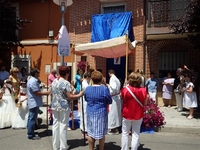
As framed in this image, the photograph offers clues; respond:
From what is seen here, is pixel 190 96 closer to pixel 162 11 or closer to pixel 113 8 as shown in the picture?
pixel 162 11

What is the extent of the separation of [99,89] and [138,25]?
6.96m

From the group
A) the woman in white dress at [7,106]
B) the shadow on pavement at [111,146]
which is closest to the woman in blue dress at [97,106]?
the shadow on pavement at [111,146]

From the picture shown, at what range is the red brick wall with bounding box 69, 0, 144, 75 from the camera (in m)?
10.5

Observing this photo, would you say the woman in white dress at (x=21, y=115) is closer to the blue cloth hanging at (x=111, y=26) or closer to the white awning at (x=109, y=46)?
the white awning at (x=109, y=46)

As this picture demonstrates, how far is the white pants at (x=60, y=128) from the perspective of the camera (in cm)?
480

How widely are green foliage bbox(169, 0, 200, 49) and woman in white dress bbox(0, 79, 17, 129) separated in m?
5.70

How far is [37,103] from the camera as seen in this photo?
5688mm

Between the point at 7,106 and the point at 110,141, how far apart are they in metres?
3.38

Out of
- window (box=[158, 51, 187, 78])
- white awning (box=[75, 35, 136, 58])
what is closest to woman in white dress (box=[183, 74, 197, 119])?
white awning (box=[75, 35, 136, 58])

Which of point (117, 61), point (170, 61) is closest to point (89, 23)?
point (117, 61)

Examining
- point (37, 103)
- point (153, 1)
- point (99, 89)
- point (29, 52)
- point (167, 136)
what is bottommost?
point (167, 136)

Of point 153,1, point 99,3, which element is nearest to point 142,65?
point 153,1

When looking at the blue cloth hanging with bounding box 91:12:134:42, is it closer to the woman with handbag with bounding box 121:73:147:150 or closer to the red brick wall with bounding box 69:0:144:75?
the red brick wall with bounding box 69:0:144:75

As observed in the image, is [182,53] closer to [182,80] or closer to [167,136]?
[182,80]
